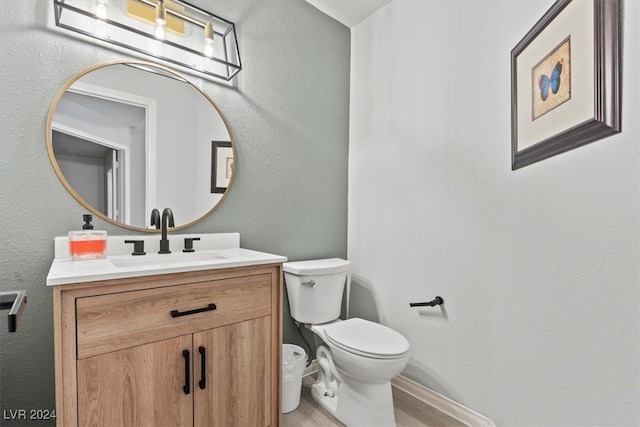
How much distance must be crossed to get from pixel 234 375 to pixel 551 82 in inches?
63.2

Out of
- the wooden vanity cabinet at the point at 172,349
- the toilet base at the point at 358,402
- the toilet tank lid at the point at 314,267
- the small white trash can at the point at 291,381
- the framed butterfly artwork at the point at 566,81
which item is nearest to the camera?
the framed butterfly artwork at the point at 566,81

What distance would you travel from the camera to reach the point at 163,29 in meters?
1.47

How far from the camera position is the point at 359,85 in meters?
2.28

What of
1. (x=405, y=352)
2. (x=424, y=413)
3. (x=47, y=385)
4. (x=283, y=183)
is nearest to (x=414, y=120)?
(x=283, y=183)

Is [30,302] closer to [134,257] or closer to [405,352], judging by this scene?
[134,257]

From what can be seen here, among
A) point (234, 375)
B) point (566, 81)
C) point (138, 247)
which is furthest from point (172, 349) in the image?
point (566, 81)

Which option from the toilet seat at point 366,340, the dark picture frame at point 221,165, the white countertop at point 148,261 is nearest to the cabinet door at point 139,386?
the white countertop at point 148,261

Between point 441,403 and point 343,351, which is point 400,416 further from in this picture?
point 343,351

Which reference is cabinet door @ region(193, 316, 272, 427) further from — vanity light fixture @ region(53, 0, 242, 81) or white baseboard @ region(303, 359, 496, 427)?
vanity light fixture @ region(53, 0, 242, 81)

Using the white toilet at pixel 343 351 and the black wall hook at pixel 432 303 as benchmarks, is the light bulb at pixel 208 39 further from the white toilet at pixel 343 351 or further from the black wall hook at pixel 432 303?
the black wall hook at pixel 432 303

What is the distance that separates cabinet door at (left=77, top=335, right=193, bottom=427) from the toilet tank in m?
0.77

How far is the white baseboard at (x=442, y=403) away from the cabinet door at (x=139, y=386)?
1.28 metres

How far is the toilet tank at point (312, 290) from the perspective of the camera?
5.94ft

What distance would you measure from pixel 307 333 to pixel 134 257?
1.22 m
